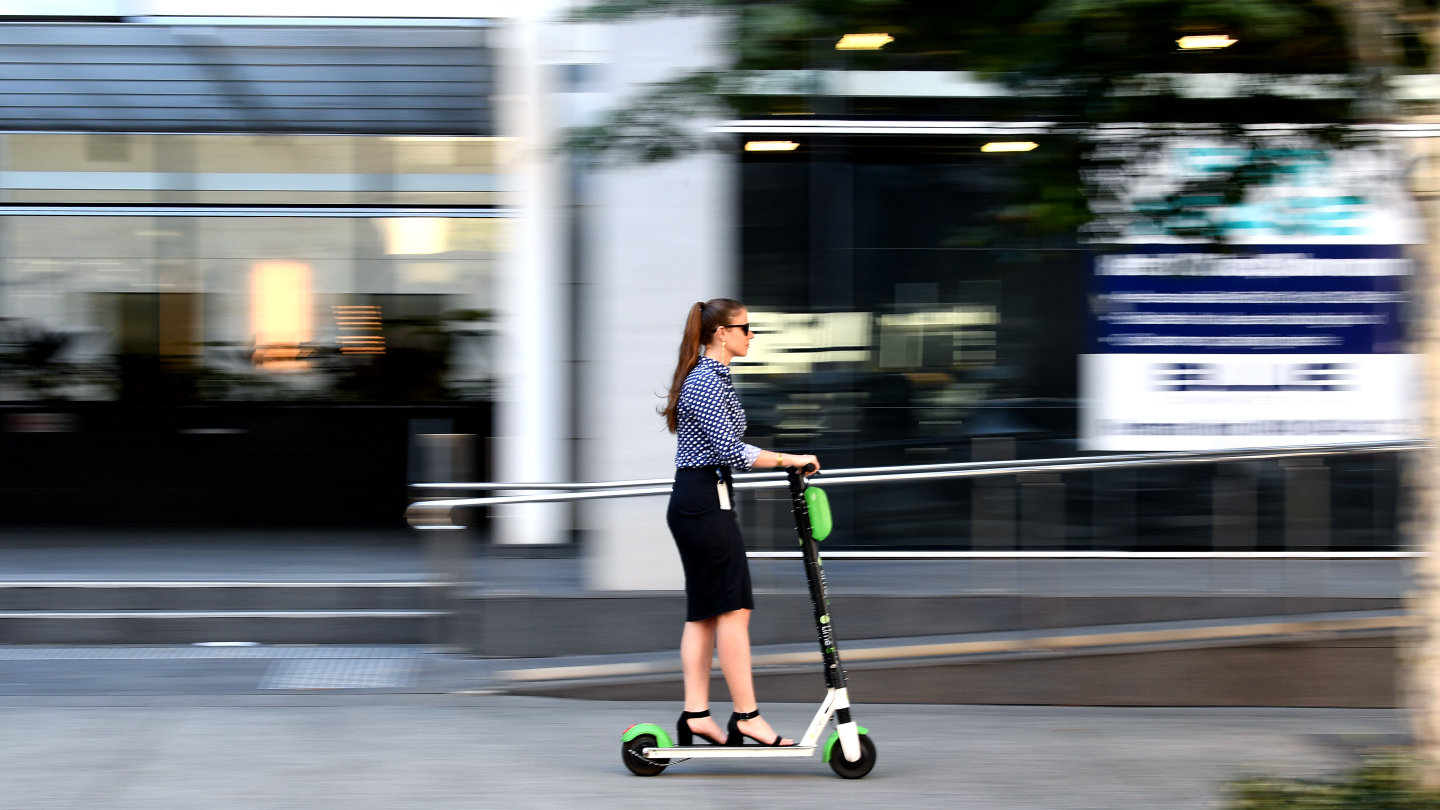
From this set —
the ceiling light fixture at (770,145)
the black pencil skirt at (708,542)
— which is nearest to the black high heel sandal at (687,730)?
the black pencil skirt at (708,542)

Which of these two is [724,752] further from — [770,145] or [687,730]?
[770,145]

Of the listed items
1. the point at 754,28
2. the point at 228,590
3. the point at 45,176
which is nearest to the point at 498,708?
the point at 228,590

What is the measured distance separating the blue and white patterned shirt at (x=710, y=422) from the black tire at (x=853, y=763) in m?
1.12

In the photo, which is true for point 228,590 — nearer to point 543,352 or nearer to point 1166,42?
point 543,352

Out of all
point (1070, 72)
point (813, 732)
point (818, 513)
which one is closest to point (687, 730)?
point (813, 732)

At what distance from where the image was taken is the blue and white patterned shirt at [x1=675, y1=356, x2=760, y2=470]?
17.0 feet

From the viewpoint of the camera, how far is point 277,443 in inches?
500

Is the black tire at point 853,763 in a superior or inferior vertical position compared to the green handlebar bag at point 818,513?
inferior

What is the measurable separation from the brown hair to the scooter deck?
1.17m

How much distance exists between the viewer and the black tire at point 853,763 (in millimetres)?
5367

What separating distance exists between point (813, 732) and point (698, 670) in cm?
49

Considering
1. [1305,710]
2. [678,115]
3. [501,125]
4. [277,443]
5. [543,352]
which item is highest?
[501,125]

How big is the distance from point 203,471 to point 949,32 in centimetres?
995

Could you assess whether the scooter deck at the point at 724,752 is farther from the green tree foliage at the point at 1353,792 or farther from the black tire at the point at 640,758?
the green tree foliage at the point at 1353,792
